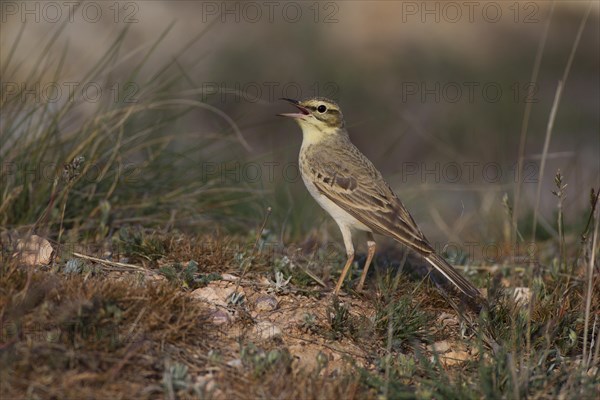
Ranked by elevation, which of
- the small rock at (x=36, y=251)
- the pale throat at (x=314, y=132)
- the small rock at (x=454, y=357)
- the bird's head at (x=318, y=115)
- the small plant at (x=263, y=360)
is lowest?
the small rock at (x=454, y=357)

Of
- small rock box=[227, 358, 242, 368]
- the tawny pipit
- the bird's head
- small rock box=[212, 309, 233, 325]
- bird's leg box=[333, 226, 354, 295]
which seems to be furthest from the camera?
the bird's head

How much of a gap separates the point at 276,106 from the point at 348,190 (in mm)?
9047

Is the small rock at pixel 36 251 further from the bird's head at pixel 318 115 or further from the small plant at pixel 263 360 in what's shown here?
the bird's head at pixel 318 115

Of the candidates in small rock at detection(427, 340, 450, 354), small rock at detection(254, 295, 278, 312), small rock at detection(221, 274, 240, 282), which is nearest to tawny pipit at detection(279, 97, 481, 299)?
small rock at detection(427, 340, 450, 354)

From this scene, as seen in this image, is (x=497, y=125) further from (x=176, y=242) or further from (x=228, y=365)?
(x=228, y=365)

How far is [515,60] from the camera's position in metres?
18.2

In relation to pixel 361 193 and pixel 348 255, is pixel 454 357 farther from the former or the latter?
pixel 361 193

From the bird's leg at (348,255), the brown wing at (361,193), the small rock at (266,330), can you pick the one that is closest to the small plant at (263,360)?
the small rock at (266,330)

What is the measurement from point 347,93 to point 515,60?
14.3 ft

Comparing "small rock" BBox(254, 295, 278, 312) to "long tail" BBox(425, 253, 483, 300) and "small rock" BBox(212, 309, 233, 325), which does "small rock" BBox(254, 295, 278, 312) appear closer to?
"small rock" BBox(212, 309, 233, 325)

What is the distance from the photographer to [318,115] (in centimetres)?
738

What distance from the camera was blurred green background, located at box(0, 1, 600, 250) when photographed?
762 centimetres

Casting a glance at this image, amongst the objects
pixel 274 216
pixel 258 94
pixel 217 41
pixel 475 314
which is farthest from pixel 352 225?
pixel 217 41

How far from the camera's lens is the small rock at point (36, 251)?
552 cm
